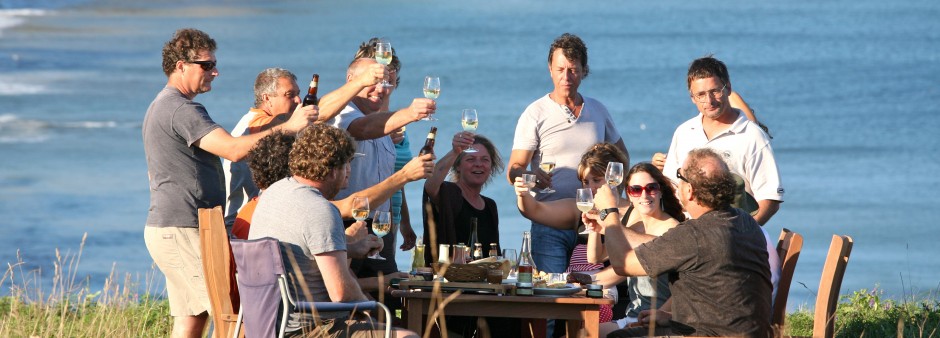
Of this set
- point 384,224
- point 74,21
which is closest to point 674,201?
point 384,224

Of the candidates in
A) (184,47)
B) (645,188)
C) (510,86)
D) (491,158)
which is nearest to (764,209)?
(645,188)

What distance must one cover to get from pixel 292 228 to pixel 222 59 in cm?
2479

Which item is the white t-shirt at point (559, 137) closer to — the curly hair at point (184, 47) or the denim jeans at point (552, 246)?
the denim jeans at point (552, 246)

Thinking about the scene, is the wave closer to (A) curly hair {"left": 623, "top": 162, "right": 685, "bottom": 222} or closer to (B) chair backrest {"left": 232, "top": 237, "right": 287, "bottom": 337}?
(A) curly hair {"left": 623, "top": 162, "right": 685, "bottom": 222}

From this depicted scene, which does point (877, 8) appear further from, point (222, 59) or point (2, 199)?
point (2, 199)

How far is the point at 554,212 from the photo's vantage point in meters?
6.58

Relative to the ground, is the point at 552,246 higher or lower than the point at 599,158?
lower

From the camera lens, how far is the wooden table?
4.85 meters

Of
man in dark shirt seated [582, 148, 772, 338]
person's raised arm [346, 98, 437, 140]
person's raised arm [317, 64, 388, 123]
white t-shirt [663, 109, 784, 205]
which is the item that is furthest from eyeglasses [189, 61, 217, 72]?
white t-shirt [663, 109, 784, 205]

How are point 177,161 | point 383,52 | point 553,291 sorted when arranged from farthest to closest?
point 383,52, point 177,161, point 553,291

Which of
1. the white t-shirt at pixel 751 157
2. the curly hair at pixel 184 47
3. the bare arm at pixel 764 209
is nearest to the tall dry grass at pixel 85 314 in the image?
the curly hair at pixel 184 47

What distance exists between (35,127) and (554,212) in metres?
18.0

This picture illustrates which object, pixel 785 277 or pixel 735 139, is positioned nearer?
pixel 785 277

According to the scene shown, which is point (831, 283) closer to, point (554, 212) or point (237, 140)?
point (554, 212)
